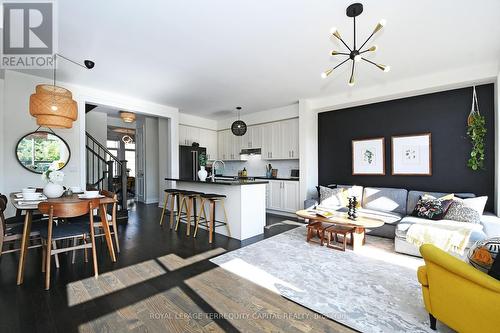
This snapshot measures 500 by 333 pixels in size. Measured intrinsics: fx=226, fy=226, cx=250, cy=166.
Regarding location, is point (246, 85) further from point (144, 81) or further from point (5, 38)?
point (5, 38)

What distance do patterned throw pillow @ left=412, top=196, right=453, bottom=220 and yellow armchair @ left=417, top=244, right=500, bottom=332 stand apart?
2.28m

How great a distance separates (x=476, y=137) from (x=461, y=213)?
54.7 inches

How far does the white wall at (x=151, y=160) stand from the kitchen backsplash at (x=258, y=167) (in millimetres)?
2131

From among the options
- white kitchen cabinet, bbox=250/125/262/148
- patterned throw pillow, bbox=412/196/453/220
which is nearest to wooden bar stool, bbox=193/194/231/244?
white kitchen cabinet, bbox=250/125/262/148

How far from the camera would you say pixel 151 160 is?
24.3ft

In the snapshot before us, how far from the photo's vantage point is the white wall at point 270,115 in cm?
581

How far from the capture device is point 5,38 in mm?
2713

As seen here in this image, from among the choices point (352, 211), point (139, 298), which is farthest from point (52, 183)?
point (352, 211)

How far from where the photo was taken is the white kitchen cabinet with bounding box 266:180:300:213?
5.54 m

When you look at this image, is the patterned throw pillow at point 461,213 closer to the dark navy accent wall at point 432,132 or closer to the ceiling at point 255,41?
the dark navy accent wall at point 432,132

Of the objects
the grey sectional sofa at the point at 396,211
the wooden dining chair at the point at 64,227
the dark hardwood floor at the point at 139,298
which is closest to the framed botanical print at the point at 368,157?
the grey sectional sofa at the point at 396,211

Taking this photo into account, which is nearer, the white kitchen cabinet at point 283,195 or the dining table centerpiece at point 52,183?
the dining table centerpiece at point 52,183

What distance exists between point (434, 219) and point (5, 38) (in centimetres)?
627

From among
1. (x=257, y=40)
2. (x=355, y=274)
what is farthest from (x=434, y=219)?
(x=257, y=40)
